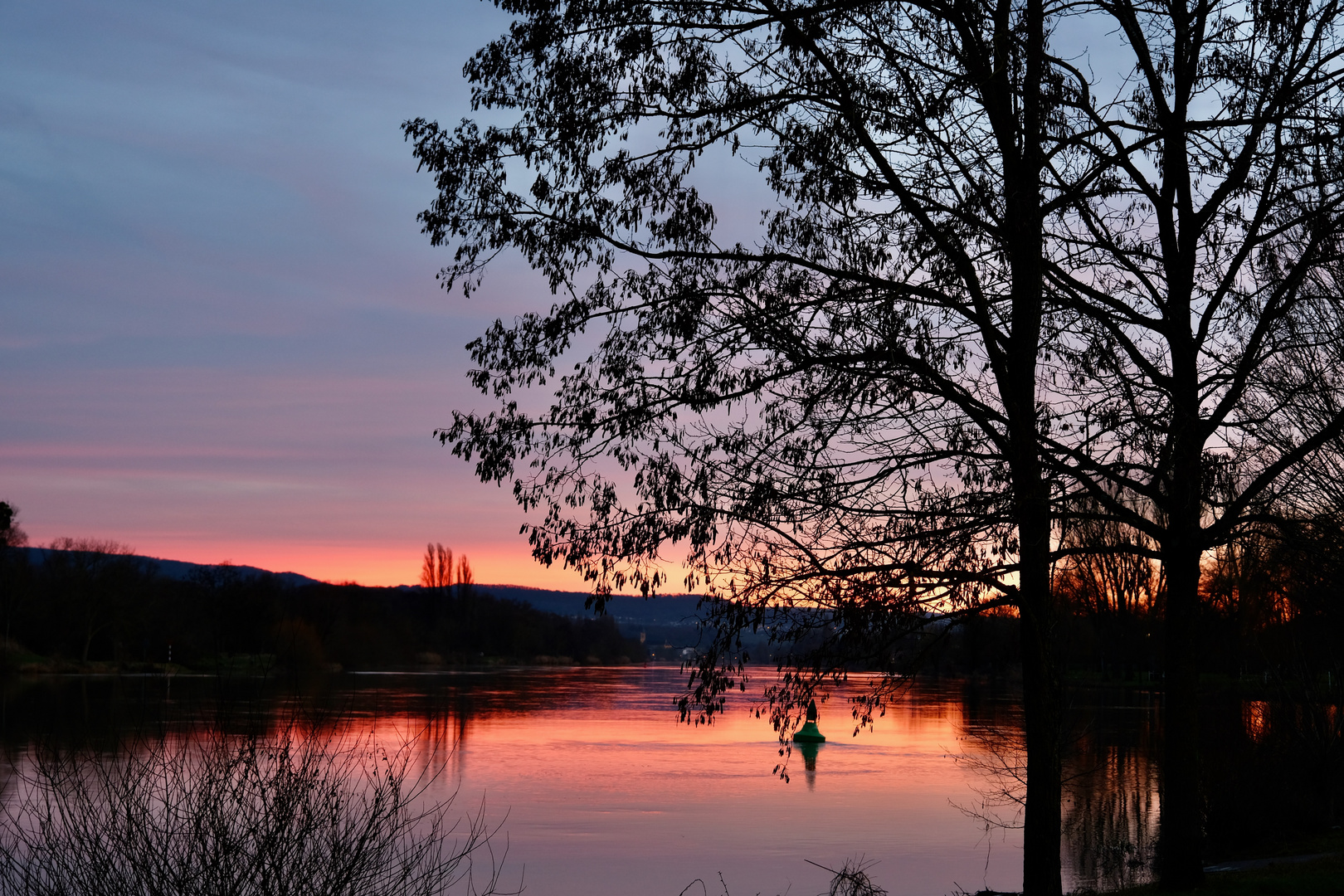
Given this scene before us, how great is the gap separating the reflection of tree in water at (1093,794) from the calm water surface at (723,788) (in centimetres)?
9

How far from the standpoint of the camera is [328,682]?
62.4 m

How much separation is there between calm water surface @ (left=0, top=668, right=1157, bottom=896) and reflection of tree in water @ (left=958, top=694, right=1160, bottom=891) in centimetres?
9

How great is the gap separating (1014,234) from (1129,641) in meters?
63.8

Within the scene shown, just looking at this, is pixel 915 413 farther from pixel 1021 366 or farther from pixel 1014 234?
pixel 1014 234

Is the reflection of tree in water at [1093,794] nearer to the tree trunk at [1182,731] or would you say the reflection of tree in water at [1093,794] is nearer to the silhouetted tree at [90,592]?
the tree trunk at [1182,731]

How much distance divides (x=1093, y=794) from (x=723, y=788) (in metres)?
8.16

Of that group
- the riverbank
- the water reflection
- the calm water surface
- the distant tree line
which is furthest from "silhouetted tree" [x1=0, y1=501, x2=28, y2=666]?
the riverbank

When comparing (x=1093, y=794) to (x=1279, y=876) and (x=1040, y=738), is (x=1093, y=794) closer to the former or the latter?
(x=1279, y=876)

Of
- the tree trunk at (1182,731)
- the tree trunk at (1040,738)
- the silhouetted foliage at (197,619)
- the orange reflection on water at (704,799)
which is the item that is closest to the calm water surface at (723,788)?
the orange reflection on water at (704,799)

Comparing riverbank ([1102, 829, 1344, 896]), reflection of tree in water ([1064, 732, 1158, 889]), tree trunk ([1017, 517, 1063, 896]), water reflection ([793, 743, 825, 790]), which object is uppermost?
tree trunk ([1017, 517, 1063, 896])

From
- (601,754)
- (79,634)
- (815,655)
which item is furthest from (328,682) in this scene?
(815,655)

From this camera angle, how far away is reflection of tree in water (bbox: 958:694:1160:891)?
18.7m

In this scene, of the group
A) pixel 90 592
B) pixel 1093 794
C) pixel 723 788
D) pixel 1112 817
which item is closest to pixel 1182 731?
pixel 1112 817

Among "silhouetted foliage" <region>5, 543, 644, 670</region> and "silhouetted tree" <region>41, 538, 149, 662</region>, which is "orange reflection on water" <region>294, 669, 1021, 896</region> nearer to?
"silhouetted foliage" <region>5, 543, 644, 670</region>
